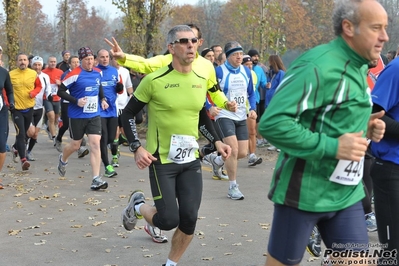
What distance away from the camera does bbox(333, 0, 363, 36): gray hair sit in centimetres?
364

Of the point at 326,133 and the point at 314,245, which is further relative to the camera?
the point at 314,245

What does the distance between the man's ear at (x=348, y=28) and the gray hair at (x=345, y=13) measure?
2 centimetres

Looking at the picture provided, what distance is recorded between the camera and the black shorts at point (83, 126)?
1088cm

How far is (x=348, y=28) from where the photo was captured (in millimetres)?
3672

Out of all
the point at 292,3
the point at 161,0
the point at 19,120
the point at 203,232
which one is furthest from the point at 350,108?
the point at 292,3

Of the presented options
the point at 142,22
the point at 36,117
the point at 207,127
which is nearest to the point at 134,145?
the point at 207,127

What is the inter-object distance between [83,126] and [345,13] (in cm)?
778

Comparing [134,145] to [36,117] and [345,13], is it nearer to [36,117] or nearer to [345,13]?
[345,13]

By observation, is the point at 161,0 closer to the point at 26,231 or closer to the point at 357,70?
the point at 26,231

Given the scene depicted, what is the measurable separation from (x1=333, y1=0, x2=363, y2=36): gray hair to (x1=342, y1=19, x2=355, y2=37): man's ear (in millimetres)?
15

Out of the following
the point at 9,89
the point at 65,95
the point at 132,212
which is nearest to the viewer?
the point at 132,212

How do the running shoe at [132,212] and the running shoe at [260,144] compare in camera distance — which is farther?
the running shoe at [260,144]

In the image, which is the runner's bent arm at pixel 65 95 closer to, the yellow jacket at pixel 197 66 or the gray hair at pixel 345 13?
the yellow jacket at pixel 197 66

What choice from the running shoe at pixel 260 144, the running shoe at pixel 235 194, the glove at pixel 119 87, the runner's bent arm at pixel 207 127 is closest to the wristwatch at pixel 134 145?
the runner's bent arm at pixel 207 127
